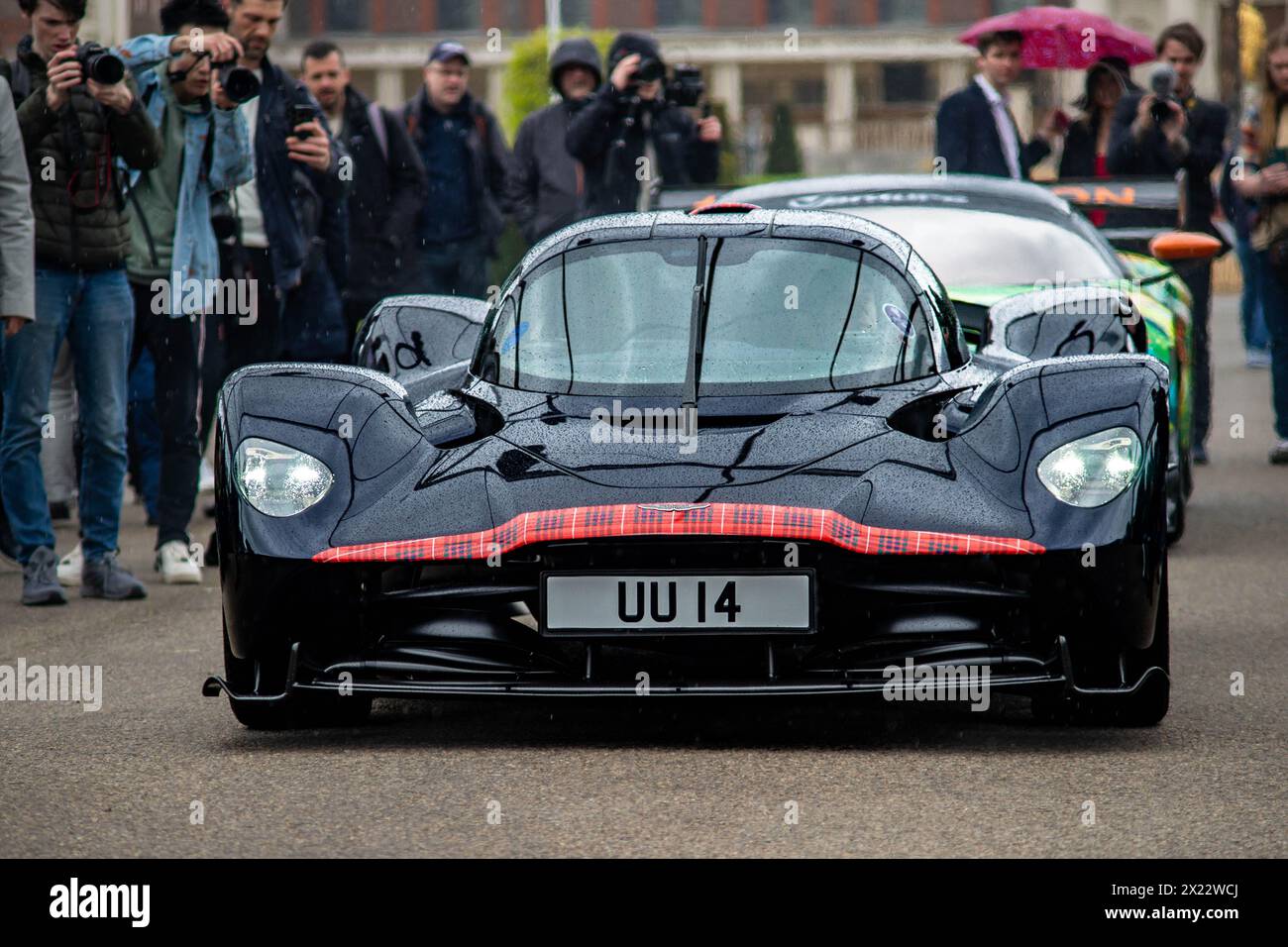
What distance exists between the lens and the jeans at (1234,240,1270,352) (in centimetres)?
1557

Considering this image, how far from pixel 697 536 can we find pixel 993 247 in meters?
4.22

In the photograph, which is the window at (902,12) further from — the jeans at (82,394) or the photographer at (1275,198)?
the jeans at (82,394)

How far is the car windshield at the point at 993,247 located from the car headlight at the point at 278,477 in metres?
3.78

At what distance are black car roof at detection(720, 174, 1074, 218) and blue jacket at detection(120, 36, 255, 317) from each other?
6.73 ft

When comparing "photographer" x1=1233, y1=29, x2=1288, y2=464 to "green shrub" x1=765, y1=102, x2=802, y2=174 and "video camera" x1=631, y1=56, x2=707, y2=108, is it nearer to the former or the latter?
"video camera" x1=631, y1=56, x2=707, y2=108

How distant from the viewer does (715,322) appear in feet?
18.7

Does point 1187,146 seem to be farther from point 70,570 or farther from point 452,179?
point 70,570

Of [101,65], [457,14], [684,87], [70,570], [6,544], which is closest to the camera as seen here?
[101,65]

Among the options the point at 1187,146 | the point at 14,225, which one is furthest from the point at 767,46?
the point at 14,225

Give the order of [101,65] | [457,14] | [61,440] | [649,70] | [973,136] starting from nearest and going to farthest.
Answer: [101,65] < [61,440] < [973,136] < [649,70] < [457,14]

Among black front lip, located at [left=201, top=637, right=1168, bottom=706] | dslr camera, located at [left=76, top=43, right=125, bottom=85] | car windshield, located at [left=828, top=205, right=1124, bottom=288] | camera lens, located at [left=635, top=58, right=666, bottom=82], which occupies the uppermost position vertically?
dslr camera, located at [left=76, top=43, right=125, bottom=85]

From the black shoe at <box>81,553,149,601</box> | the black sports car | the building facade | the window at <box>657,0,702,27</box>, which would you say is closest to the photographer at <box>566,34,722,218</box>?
the black shoe at <box>81,553,149,601</box>

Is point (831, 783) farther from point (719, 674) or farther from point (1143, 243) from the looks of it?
point (1143, 243)
